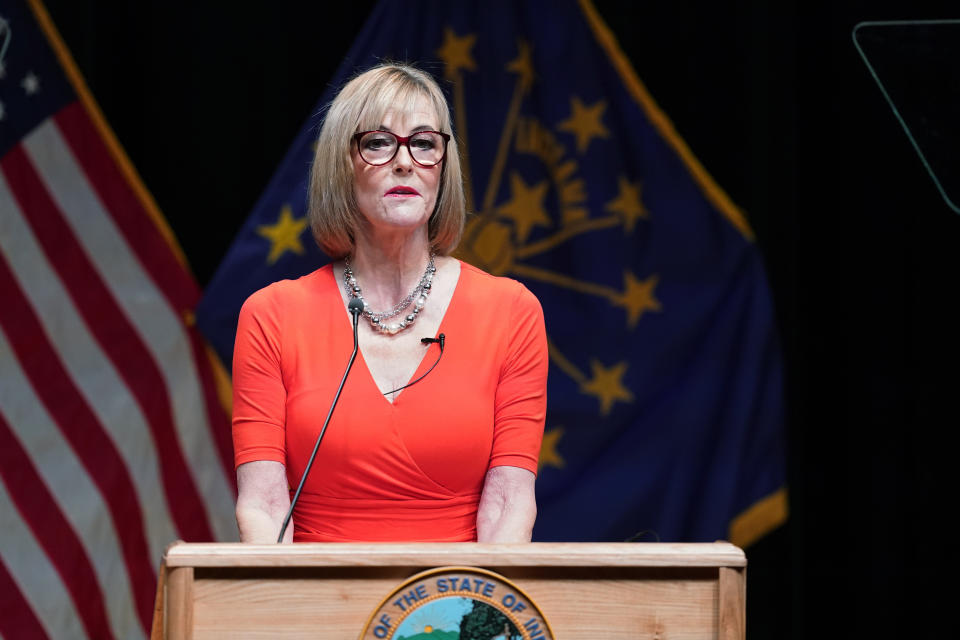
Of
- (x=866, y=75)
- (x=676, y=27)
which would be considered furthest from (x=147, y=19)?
(x=866, y=75)

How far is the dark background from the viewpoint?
12.0 feet

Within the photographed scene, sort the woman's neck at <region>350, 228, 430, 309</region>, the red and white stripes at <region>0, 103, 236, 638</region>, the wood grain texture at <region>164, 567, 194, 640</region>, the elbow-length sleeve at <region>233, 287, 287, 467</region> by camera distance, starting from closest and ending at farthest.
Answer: the wood grain texture at <region>164, 567, 194, 640</region>
the elbow-length sleeve at <region>233, 287, 287, 467</region>
the woman's neck at <region>350, 228, 430, 309</region>
the red and white stripes at <region>0, 103, 236, 638</region>

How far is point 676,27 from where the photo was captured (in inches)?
150

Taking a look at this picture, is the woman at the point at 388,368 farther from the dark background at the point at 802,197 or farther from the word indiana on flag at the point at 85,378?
the dark background at the point at 802,197

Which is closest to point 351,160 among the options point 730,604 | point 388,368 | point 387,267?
point 387,267

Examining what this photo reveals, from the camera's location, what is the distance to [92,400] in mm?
3516

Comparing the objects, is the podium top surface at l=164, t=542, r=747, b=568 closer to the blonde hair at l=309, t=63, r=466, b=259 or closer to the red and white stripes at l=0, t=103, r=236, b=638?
the blonde hair at l=309, t=63, r=466, b=259

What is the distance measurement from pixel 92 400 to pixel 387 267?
1.64 m

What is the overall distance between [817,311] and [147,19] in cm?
207

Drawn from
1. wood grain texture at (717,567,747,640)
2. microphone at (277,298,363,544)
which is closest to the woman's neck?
microphone at (277,298,363,544)

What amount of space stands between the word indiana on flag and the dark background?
17 cm

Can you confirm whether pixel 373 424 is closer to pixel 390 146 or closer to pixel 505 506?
pixel 505 506

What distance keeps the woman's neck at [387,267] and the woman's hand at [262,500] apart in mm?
327

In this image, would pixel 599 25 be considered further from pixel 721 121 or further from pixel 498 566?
pixel 498 566
